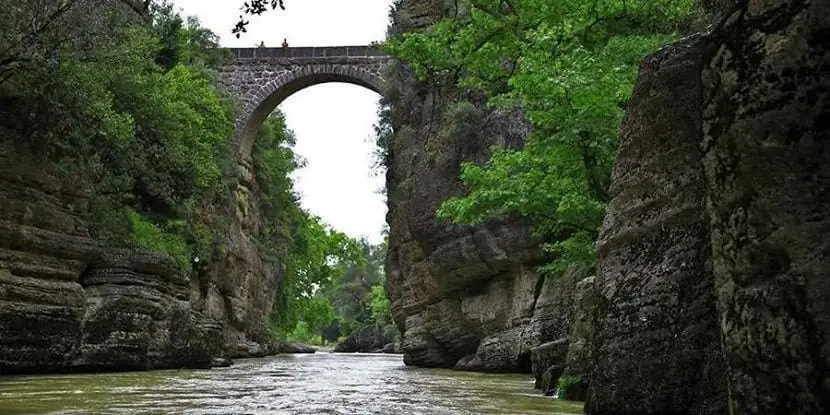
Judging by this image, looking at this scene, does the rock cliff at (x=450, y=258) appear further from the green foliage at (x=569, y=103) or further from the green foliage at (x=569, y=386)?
the green foliage at (x=569, y=386)

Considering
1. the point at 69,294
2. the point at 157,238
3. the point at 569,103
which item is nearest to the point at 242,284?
the point at 157,238

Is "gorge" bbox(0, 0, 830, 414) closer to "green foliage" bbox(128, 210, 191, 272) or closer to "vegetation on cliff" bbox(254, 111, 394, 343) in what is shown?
"green foliage" bbox(128, 210, 191, 272)

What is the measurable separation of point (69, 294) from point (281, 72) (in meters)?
22.0

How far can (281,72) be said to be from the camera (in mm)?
33281

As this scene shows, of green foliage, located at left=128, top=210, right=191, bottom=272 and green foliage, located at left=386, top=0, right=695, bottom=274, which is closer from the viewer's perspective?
green foliage, located at left=386, top=0, right=695, bottom=274

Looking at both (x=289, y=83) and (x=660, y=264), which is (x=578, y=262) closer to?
(x=660, y=264)

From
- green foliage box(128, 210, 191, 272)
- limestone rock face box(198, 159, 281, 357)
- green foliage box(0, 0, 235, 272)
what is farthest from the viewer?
limestone rock face box(198, 159, 281, 357)

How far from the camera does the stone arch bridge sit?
107 feet

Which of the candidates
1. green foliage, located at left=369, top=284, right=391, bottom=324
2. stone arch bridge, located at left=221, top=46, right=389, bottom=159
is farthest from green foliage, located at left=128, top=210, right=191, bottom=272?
green foliage, located at left=369, top=284, right=391, bottom=324

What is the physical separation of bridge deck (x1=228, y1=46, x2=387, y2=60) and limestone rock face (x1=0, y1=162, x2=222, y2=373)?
64.0ft

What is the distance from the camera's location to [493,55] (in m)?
15.2

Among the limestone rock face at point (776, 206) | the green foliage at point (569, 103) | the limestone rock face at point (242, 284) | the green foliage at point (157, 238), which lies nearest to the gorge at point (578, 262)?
the limestone rock face at point (776, 206)

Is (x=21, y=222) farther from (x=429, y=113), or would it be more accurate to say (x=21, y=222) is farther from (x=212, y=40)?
(x=212, y=40)

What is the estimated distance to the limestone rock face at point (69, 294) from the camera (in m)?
11.5
